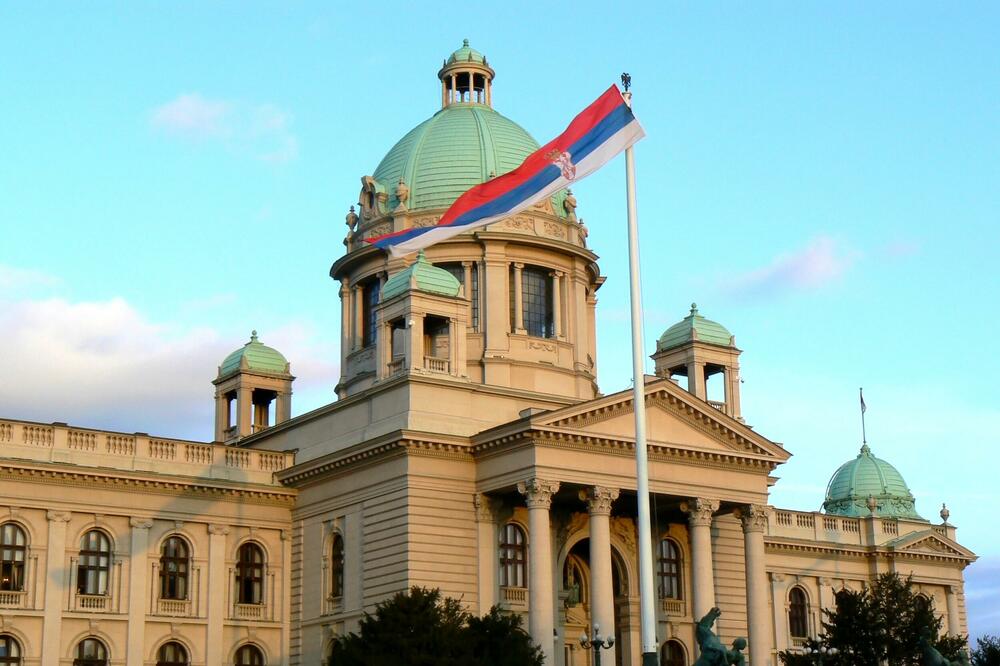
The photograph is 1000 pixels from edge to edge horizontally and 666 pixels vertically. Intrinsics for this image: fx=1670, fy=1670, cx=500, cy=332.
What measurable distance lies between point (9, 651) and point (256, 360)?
18.1 metres

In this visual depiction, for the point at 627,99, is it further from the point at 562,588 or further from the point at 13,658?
the point at 13,658

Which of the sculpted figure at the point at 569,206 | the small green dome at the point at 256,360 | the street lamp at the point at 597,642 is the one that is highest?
the sculpted figure at the point at 569,206

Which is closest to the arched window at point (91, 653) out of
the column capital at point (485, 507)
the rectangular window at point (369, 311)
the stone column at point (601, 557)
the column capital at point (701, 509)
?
the column capital at point (485, 507)

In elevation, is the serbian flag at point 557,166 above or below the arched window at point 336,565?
above

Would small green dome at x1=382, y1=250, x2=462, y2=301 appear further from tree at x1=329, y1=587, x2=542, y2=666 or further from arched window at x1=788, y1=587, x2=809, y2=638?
arched window at x1=788, y1=587, x2=809, y2=638

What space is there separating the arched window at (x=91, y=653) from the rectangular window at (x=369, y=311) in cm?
1671

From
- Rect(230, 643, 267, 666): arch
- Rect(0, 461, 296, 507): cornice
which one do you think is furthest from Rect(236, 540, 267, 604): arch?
Rect(0, 461, 296, 507): cornice

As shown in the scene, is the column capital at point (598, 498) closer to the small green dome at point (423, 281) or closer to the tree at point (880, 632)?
the small green dome at point (423, 281)

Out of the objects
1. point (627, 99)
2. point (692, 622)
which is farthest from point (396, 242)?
point (692, 622)

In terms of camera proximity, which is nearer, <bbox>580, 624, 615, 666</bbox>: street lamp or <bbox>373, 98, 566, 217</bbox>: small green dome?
<bbox>580, 624, 615, 666</bbox>: street lamp

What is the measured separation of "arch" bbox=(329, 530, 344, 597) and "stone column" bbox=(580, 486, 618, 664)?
9358 millimetres

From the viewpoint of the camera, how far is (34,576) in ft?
188

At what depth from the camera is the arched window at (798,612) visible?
78000mm

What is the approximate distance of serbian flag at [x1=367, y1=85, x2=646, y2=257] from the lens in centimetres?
4006
